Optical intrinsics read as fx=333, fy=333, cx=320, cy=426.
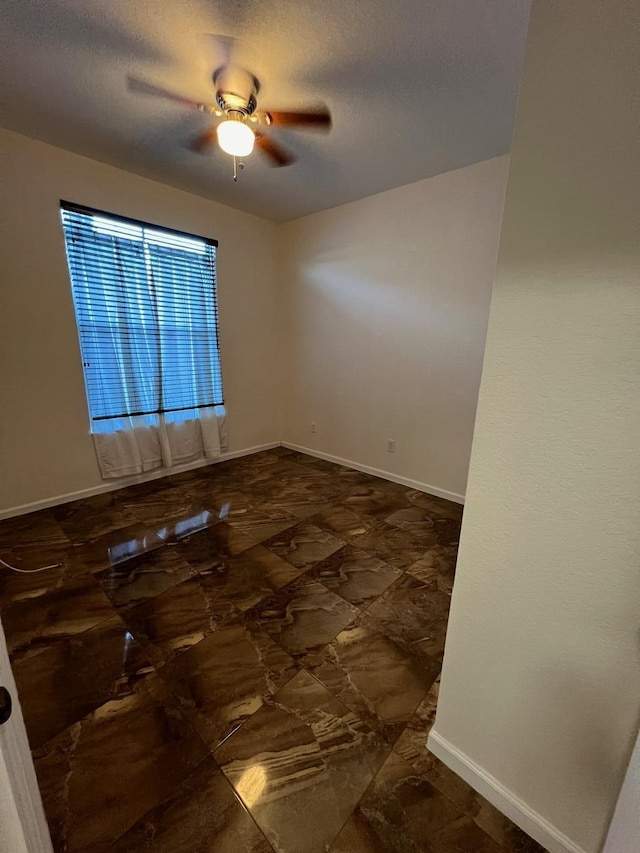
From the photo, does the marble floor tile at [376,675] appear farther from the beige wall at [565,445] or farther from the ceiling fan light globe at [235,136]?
the ceiling fan light globe at [235,136]

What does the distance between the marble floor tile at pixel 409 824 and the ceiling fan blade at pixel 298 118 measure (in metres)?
2.87

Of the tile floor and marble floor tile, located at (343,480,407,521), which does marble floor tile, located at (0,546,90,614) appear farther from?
marble floor tile, located at (343,480,407,521)

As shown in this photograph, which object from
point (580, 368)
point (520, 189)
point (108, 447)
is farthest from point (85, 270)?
point (580, 368)

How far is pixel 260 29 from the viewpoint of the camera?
135 centimetres

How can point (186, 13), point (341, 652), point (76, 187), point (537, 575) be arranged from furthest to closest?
point (76, 187), point (341, 652), point (186, 13), point (537, 575)

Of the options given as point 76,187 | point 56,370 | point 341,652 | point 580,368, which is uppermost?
point 76,187

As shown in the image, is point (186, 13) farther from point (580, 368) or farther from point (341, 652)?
point (341, 652)

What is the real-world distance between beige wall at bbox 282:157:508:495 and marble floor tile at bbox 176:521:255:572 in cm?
158

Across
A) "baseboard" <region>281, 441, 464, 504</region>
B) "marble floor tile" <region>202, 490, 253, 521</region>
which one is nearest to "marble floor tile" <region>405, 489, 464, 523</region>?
"baseboard" <region>281, 441, 464, 504</region>

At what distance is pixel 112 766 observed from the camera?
3.36 ft

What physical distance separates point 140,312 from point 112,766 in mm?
2759

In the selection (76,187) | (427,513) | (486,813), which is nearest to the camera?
(486,813)

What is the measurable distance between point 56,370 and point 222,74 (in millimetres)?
2121

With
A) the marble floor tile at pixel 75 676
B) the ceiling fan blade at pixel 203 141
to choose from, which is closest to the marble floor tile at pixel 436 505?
the marble floor tile at pixel 75 676
